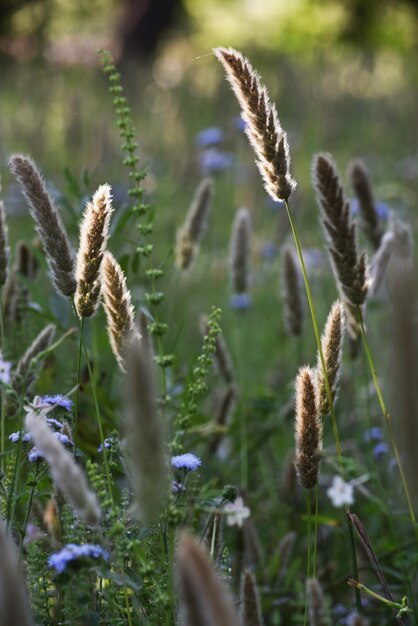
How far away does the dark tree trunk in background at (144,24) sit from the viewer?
62.2 feet

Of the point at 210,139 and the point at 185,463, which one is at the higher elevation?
the point at 210,139

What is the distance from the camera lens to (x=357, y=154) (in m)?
8.94

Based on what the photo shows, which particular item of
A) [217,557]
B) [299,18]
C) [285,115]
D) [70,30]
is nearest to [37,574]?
[217,557]

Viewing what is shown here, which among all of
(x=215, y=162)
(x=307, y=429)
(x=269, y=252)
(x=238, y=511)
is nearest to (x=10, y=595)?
(x=307, y=429)

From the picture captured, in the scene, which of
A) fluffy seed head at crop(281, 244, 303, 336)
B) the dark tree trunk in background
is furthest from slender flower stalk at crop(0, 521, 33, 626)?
the dark tree trunk in background

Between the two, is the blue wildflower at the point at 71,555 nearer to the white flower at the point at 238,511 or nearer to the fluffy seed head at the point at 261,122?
the white flower at the point at 238,511

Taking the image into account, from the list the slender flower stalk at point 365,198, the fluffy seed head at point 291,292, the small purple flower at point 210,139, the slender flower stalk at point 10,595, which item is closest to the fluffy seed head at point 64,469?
the slender flower stalk at point 10,595

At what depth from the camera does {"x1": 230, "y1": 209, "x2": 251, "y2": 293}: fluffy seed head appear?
2842 mm

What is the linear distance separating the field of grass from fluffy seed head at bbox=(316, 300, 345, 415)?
41 millimetres

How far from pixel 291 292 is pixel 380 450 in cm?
72

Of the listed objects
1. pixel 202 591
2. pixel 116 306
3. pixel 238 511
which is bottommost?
pixel 202 591

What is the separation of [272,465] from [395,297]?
236 cm

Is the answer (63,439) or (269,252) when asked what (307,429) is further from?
(269,252)

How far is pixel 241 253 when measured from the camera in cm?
287
